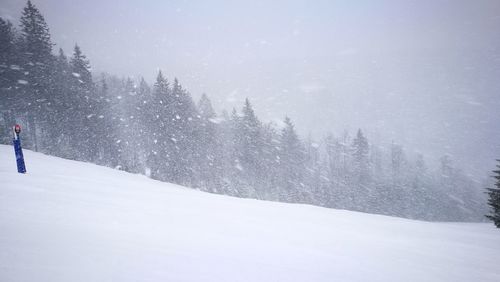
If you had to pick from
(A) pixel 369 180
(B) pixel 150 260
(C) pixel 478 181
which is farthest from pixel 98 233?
(C) pixel 478 181

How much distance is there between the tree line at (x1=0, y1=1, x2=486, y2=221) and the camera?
34.3 metres

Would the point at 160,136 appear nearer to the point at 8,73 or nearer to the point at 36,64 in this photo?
the point at 36,64

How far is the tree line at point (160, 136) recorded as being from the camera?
34.3 meters

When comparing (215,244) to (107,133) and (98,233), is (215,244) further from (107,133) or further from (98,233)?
(107,133)

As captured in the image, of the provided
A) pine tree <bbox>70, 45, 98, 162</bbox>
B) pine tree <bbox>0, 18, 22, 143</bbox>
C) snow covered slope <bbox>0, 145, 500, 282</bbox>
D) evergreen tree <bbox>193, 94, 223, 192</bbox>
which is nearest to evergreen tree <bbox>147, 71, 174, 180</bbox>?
evergreen tree <bbox>193, 94, 223, 192</bbox>

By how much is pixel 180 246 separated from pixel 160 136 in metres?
39.0

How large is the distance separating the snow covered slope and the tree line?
20586 millimetres

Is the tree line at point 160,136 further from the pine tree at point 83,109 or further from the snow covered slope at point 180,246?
the snow covered slope at point 180,246

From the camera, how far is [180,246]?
3703 mm

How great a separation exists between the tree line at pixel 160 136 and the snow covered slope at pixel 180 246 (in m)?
20.6

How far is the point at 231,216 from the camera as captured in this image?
6371 mm

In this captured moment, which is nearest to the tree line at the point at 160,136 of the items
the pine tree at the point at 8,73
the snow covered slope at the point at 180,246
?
the pine tree at the point at 8,73

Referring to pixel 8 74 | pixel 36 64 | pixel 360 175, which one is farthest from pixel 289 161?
pixel 8 74

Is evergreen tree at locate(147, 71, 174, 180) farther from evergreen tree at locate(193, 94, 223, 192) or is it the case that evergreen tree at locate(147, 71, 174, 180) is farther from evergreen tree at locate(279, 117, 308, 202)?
evergreen tree at locate(279, 117, 308, 202)
